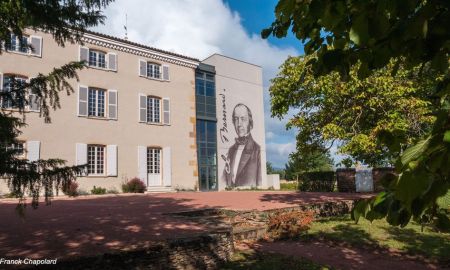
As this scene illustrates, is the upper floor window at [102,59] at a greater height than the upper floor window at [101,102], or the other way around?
the upper floor window at [102,59]

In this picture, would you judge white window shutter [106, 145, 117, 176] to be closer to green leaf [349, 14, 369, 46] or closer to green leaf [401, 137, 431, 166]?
green leaf [349, 14, 369, 46]

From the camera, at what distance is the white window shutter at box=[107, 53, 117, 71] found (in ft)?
71.8

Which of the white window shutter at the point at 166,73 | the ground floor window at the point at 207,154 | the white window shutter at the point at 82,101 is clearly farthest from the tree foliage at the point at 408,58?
the ground floor window at the point at 207,154

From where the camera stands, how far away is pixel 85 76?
20.8 meters

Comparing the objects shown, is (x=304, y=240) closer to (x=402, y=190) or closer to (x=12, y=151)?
(x=12, y=151)

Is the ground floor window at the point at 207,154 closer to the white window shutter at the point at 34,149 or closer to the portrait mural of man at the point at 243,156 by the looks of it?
the portrait mural of man at the point at 243,156

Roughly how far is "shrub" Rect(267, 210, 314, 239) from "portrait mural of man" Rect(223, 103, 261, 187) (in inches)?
682

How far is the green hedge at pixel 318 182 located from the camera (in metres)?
22.3

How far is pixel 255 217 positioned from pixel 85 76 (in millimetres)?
15048

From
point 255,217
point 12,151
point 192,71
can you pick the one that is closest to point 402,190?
point 12,151

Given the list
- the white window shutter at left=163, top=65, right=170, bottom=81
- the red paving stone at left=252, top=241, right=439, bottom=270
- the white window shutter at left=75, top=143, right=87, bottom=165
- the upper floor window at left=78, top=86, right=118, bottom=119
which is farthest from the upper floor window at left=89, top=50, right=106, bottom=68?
the red paving stone at left=252, top=241, right=439, bottom=270

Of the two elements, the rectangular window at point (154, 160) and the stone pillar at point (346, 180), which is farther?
the rectangular window at point (154, 160)

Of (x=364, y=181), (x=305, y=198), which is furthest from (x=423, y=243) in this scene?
(x=364, y=181)

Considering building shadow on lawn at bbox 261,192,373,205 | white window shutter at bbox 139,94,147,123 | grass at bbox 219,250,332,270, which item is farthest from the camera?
white window shutter at bbox 139,94,147,123
